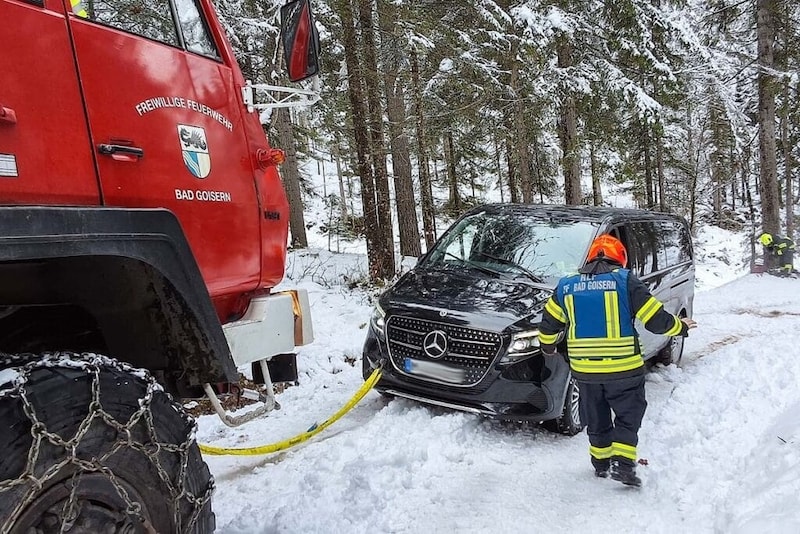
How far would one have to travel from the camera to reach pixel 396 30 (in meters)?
10.9

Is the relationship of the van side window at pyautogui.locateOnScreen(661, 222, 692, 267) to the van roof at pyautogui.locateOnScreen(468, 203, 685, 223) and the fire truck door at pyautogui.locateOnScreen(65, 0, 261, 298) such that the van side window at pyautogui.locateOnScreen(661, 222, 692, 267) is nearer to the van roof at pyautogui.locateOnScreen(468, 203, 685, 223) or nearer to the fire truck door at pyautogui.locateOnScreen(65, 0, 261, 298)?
the van roof at pyautogui.locateOnScreen(468, 203, 685, 223)

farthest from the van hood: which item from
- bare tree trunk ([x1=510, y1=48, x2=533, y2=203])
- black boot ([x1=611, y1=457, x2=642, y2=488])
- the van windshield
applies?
bare tree trunk ([x1=510, y1=48, x2=533, y2=203])

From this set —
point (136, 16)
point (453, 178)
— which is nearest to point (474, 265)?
point (136, 16)

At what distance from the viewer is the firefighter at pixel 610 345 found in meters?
3.97

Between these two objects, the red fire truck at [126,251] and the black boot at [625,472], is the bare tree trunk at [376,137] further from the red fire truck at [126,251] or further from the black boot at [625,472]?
the red fire truck at [126,251]

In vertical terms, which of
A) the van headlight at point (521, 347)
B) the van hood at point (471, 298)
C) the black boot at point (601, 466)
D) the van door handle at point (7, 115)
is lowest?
the black boot at point (601, 466)

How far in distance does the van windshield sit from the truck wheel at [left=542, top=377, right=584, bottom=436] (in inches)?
40.3

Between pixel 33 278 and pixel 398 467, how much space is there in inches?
104

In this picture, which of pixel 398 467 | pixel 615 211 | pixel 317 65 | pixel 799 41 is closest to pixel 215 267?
pixel 317 65

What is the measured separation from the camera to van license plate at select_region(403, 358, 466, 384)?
4789 mm

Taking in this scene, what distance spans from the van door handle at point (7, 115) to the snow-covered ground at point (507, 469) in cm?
250

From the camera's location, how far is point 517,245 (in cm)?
591

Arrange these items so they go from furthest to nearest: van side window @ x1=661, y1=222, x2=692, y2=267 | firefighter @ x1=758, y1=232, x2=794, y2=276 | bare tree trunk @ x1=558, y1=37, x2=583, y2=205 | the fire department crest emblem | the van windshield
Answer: firefighter @ x1=758, y1=232, x2=794, y2=276
bare tree trunk @ x1=558, y1=37, x2=583, y2=205
van side window @ x1=661, y1=222, x2=692, y2=267
the van windshield
the fire department crest emblem

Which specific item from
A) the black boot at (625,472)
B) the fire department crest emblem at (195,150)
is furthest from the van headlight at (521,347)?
the fire department crest emblem at (195,150)
